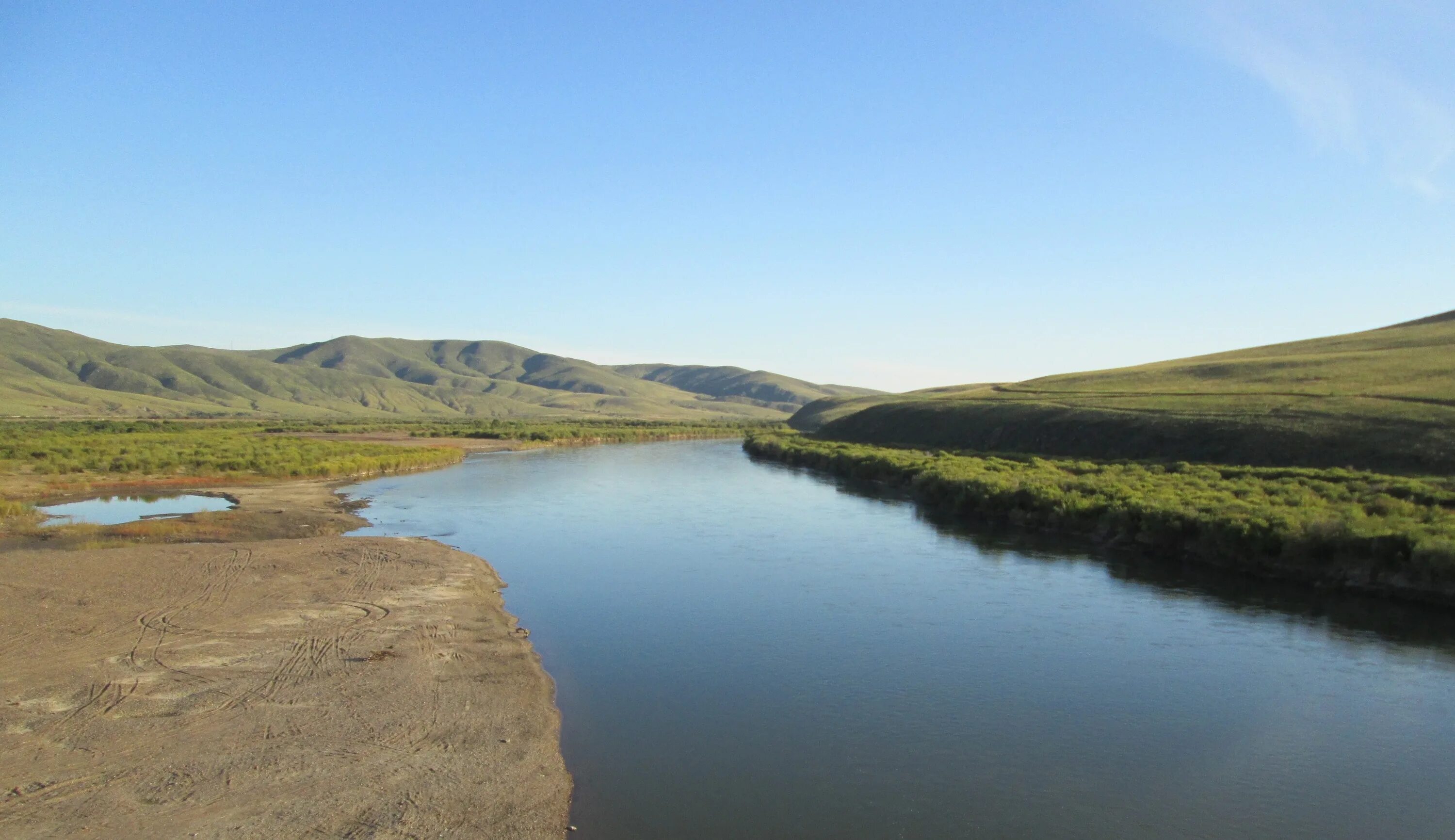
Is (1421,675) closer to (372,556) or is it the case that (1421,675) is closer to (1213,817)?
(1213,817)

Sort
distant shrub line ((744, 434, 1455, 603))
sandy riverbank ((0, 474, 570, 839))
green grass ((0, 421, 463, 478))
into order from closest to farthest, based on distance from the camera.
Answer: sandy riverbank ((0, 474, 570, 839))
distant shrub line ((744, 434, 1455, 603))
green grass ((0, 421, 463, 478))

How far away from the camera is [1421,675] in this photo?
1694 cm

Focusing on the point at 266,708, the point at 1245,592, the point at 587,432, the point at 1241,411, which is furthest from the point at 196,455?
the point at 587,432

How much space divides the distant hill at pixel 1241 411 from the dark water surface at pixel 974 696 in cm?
1871

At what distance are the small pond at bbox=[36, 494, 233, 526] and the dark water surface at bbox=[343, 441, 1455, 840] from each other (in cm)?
1280

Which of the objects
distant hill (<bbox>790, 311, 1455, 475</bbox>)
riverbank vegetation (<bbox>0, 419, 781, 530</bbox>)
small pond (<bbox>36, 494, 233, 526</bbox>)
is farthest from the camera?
riverbank vegetation (<bbox>0, 419, 781, 530</bbox>)

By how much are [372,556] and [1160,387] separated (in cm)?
6514

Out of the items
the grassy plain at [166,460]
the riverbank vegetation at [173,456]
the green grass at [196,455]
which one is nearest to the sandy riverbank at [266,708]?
the grassy plain at [166,460]

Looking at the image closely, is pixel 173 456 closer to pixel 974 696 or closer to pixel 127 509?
pixel 127 509

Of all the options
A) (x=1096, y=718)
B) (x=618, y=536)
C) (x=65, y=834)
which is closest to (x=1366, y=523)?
(x=1096, y=718)

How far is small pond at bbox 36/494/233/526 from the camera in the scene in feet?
105

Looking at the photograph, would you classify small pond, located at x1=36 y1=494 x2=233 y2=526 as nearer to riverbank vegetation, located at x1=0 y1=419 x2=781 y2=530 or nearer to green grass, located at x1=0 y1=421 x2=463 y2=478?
riverbank vegetation, located at x1=0 y1=419 x2=781 y2=530

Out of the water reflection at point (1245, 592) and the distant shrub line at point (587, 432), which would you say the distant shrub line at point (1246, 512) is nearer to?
the water reflection at point (1245, 592)

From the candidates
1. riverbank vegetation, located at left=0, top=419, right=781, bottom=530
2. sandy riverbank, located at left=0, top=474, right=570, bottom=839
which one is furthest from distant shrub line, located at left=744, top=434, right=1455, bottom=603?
riverbank vegetation, located at left=0, top=419, right=781, bottom=530
